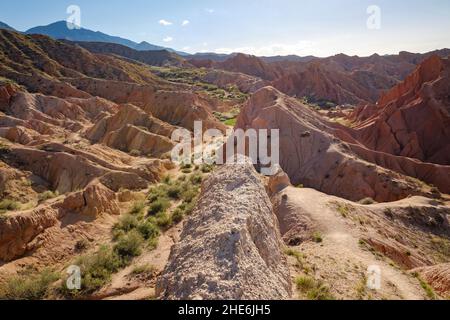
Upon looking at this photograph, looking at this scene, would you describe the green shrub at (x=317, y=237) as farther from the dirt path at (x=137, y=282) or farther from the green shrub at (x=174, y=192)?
the green shrub at (x=174, y=192)

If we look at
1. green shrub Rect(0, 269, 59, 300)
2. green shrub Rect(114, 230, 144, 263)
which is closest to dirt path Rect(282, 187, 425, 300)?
green shrub Rect(114, 230, 144, 263)

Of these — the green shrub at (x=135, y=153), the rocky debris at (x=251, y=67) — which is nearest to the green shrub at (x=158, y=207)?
the green shrub at (x=135, y=153)

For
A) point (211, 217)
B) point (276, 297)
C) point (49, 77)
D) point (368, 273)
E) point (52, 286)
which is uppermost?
point (49, 77)

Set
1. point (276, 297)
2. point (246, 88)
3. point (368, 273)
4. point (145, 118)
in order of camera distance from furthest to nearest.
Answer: point (246, 88) < point (145, 118) < point (368, 273) < point (276, 297)

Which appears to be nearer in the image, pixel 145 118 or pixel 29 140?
pixel 29 140

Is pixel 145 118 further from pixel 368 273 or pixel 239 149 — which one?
pixel 368 273

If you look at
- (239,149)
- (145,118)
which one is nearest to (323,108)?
(145,118)

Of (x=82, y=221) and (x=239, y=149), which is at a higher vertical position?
(x=239, y=149)
